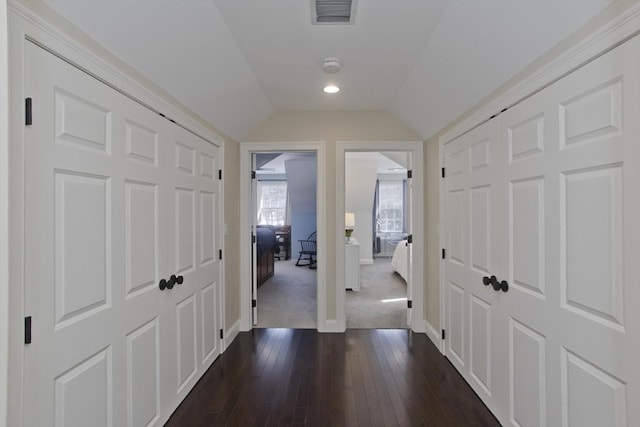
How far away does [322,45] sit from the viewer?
6.92ft

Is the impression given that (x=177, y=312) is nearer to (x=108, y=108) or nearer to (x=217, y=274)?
(x=217, y=274)

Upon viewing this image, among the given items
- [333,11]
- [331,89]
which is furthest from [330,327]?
[333,11]

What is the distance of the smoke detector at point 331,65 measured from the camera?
2.28 metres

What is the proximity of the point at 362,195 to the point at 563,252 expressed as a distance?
18.8ft

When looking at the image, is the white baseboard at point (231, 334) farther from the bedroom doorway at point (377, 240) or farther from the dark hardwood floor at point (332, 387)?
the bedroom doorway at point (377, 240)

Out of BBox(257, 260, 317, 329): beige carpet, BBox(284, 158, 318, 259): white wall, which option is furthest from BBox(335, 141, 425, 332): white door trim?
BBox(284, 158, 318, 259): white wall

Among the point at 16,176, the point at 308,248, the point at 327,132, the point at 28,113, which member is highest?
the point at 327,132

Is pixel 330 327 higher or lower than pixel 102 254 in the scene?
lower

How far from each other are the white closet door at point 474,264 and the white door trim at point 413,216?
560 millimetres

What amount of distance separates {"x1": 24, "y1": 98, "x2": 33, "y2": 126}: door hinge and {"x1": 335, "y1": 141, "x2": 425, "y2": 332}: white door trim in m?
2.63

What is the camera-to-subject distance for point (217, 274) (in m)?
2.83

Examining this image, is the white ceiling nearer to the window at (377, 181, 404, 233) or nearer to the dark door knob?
the dark door knob

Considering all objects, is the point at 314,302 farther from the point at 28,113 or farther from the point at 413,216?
the point at 28,113

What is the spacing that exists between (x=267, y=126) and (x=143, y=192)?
1.94 meters
